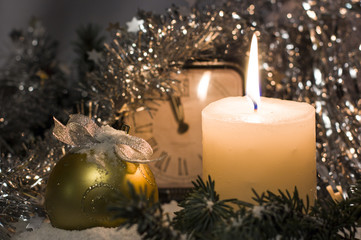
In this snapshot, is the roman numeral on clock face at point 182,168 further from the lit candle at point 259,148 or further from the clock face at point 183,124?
the lit candle at point 259,148

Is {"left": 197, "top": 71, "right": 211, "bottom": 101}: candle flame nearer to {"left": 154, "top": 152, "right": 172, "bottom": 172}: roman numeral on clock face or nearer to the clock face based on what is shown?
the clock face

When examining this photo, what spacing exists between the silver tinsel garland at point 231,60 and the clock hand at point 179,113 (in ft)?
0.06

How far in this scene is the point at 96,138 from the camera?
20.8 inches

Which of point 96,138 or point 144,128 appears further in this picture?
point 144,128

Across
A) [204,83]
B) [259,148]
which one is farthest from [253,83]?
[204,83]

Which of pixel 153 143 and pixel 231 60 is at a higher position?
pixel 231 60

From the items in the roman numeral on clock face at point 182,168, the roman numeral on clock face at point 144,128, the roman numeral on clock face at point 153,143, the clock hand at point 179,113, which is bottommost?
the roman numeral on clock face at point 182,168

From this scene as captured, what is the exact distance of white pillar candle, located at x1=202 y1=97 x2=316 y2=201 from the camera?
474 millimetres

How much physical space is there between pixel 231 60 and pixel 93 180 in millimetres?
306

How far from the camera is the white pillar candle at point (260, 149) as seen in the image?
47 centimetres

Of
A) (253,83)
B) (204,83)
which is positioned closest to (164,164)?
(204,83)

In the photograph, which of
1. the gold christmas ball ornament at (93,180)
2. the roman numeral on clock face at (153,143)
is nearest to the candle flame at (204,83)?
the roman numeral on clock face at (153,143)

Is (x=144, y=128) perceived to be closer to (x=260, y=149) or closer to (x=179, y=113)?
(x=179, y=113)

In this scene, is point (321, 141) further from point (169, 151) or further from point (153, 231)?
Result: point (153, 231)
